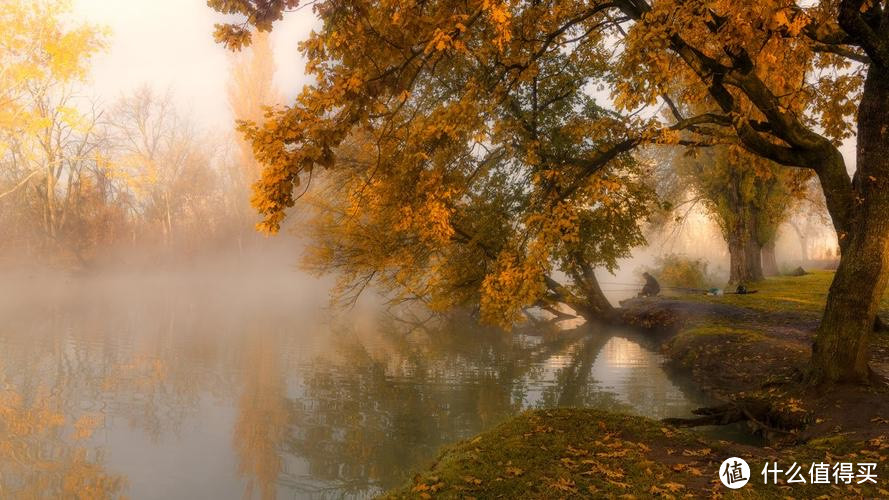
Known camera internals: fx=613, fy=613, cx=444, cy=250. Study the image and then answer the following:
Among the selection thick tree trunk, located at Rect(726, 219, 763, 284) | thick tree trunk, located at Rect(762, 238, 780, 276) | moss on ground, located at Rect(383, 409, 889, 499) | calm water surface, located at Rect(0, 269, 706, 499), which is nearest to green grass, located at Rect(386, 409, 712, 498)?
moss on ground, located at Rect(383, 409, 889, 499)

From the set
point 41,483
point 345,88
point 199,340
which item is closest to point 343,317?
point 199,340

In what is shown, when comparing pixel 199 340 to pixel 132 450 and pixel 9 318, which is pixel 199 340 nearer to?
pixel 9 318

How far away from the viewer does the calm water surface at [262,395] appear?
9.41 m

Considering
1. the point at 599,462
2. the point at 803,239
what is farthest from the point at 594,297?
the point at 803,239

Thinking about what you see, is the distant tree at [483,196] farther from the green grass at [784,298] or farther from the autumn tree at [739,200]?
the autumn tree at [739,200]

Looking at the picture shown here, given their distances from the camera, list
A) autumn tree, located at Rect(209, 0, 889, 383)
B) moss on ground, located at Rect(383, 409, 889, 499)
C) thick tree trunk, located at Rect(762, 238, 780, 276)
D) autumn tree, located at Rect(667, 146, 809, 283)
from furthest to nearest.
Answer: thick tree trunk, located at Rect(762, 238, 780, 276)
autumn tree, located at Rect(667, 146, 809, 283)
autumn tree, located at Rect(209, 0, 889, 383)
moss on ground, located at Rect(383, 409, 889, 499)

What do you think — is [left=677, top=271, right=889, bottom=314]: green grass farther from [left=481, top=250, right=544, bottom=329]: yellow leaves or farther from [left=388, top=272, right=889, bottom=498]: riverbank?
[left=481, top=250, right=544, bottom=329]: yellow leaves

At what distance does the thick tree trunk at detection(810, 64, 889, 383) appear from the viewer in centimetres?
948

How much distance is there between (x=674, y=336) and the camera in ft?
66.5

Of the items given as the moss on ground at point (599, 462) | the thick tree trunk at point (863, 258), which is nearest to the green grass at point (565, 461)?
the moss on ground at point (599, 462)

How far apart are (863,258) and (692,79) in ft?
13.5

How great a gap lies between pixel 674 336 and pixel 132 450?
16.3 m

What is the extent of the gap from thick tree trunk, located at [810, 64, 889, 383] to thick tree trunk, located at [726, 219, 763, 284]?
20.8 m

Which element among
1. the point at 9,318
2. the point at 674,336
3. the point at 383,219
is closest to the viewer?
the point at 383,219
